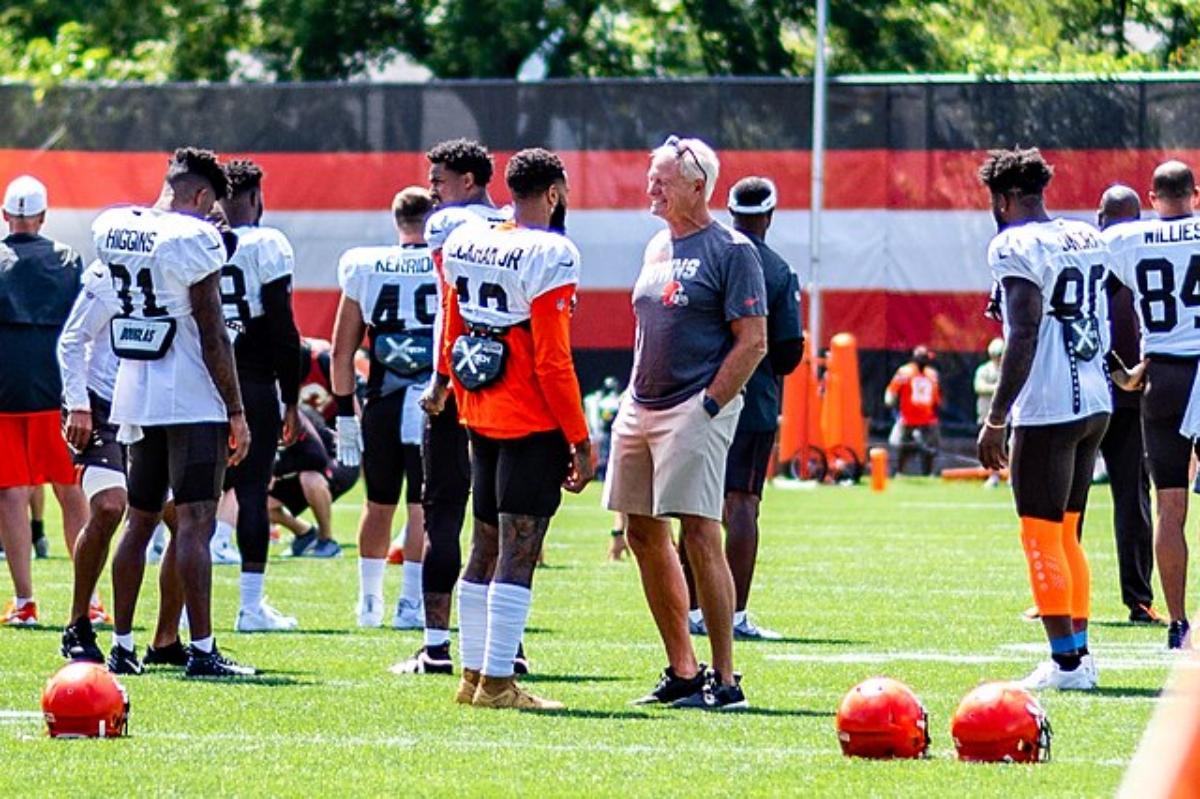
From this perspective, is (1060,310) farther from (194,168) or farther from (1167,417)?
(194,168)

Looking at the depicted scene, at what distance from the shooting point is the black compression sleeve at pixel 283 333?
36.8 feet

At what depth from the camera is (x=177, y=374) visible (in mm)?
9406

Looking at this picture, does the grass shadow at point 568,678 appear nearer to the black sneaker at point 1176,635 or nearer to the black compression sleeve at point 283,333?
the black compression sleeve at point 283,333

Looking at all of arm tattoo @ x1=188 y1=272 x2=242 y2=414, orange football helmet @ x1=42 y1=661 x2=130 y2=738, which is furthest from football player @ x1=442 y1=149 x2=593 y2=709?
orange football helmet @ x1=42 y1=661 x2=130 y2=738

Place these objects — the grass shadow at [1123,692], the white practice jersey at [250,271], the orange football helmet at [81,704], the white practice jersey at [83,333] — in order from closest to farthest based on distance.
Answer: the orange football helmet at [81,704], the grass shadow at [1123,692], the white practice jersey at [83,333], the white practice jersey at [250,271]

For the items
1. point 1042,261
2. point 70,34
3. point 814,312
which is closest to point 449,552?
point 1042,261

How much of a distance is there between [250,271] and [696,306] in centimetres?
320

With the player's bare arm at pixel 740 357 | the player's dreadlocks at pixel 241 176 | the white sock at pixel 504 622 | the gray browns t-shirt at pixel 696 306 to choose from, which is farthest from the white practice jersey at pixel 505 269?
the player's dreadlocks at pixel 241 176

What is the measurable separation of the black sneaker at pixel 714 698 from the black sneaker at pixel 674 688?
0.06 ft

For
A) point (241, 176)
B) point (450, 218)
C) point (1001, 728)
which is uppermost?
point (241, 176)

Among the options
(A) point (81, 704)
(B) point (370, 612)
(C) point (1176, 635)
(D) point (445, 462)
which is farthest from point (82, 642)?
(C) point (1176, 635)

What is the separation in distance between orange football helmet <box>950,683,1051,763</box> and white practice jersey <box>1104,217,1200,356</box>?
4.09m

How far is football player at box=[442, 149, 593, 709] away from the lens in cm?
852

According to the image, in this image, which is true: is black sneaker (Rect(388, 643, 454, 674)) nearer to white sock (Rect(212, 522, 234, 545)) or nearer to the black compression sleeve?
the black compression sleeve
